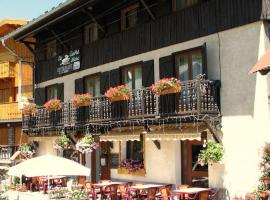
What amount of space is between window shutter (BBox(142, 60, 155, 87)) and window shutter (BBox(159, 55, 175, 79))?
0.75 metres

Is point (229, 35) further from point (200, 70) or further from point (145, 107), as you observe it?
point (145, 107)

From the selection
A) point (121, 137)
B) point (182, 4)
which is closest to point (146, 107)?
point (121, 137)

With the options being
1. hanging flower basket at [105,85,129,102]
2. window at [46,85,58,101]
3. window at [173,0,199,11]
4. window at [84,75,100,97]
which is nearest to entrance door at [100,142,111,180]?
window at [84,75,100,97]

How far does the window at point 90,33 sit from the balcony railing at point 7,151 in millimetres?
12489

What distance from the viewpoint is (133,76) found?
20453 millimetres

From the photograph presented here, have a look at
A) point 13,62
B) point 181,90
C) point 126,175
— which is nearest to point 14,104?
point 13,62

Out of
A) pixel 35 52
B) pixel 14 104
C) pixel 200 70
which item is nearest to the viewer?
pixel 200 70

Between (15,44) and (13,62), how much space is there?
4200 mm

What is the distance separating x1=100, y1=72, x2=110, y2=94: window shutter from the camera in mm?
21781

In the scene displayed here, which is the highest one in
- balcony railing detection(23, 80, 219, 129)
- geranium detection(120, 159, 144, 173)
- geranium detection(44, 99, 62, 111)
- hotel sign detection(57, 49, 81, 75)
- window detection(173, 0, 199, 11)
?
window detection(173, 0, 199, 11)

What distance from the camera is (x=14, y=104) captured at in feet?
106

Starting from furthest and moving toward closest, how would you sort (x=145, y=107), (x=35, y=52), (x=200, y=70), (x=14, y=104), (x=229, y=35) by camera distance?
(x=14, y=104) → (x=35, y=52) → (x=145, y=107) → (x=200, y=70) → (x=229, y=35)

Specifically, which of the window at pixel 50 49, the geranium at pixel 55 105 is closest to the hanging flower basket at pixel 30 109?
the geranium at pixel 55 105

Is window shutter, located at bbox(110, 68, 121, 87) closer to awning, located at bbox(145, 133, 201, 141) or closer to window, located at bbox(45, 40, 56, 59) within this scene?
awning, located at bbox(145, 133, 201, 141)
